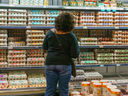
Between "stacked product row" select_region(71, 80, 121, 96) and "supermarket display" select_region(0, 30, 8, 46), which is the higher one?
"supermarket display" select_region(0, 30, 8, 46)

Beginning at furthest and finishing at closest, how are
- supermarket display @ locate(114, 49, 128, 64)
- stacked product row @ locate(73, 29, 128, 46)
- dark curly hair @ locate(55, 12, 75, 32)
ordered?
supermarket display @ locate(114, 49, 128, 64) < stacked product row @ locate(73, 29, 128, 46) < dark curly hair @ locate(55, 12, 75, 32)

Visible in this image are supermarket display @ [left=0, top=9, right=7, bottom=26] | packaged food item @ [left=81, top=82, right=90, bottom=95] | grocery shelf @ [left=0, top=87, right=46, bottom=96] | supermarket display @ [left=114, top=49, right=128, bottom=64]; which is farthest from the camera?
supermarket display @ [left=114, top=49, right=128, bottom=64]

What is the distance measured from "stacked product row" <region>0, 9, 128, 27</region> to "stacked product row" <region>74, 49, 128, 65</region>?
2.51 feet

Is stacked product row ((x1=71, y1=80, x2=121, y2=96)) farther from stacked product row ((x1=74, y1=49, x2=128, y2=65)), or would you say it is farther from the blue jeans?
stacked product row ((x1=74, y1=49, x2=128, y2=65))

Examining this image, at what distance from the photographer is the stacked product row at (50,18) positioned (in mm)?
4066

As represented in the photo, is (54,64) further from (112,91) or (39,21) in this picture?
(39,21)

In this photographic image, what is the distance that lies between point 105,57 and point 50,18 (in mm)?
1805

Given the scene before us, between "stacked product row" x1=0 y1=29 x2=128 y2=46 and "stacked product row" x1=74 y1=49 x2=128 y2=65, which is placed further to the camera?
→ "stacked product row" x1=74 y1=49 x2=128 y2=65

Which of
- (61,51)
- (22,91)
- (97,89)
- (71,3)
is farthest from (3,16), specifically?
(97,89)

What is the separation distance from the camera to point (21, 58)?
418 centimetres

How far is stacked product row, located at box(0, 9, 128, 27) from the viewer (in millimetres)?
4066

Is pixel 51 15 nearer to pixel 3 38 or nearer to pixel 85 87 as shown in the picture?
pixel 3 38

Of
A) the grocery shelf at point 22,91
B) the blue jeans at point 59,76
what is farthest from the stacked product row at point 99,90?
the grocery shelf at point 22,91

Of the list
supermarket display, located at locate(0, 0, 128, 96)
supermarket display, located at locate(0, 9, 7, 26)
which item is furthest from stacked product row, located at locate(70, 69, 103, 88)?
supermarket display, located at locate(0, 9, 7, 26)
